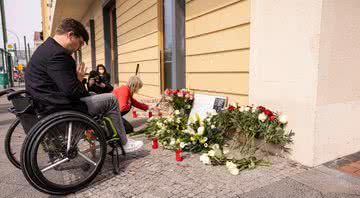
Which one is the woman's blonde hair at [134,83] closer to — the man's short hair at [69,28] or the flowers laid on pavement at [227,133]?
the flowers laid on pavement at [227,133]

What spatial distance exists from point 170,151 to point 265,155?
1.07 m

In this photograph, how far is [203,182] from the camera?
7.55 feet

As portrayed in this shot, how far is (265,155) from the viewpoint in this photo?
2859 millimetres

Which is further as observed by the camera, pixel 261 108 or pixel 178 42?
pixel 178 42

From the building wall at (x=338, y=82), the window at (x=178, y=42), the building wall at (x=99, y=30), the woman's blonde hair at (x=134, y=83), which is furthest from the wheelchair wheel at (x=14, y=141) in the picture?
the building wall at (x=99, y=30)

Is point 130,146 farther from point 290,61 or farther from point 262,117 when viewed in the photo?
point 290,61

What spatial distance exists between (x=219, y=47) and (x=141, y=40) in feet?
10.7

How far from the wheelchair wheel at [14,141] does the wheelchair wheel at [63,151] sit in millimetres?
477

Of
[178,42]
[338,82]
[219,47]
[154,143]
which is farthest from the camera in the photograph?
[178,42]

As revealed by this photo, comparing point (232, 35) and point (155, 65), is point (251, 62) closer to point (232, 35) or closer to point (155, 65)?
point (232, 35)

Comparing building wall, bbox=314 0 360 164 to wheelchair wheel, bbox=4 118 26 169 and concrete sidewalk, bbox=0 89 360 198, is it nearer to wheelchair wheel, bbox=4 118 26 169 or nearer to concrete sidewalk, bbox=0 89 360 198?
concrete sidewalk, bbox=0 89 360 198

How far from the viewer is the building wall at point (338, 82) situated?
2357 mm

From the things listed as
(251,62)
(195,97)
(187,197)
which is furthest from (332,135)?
(195,97)

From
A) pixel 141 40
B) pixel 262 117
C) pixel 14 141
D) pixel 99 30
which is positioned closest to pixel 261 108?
pixel 262 117
